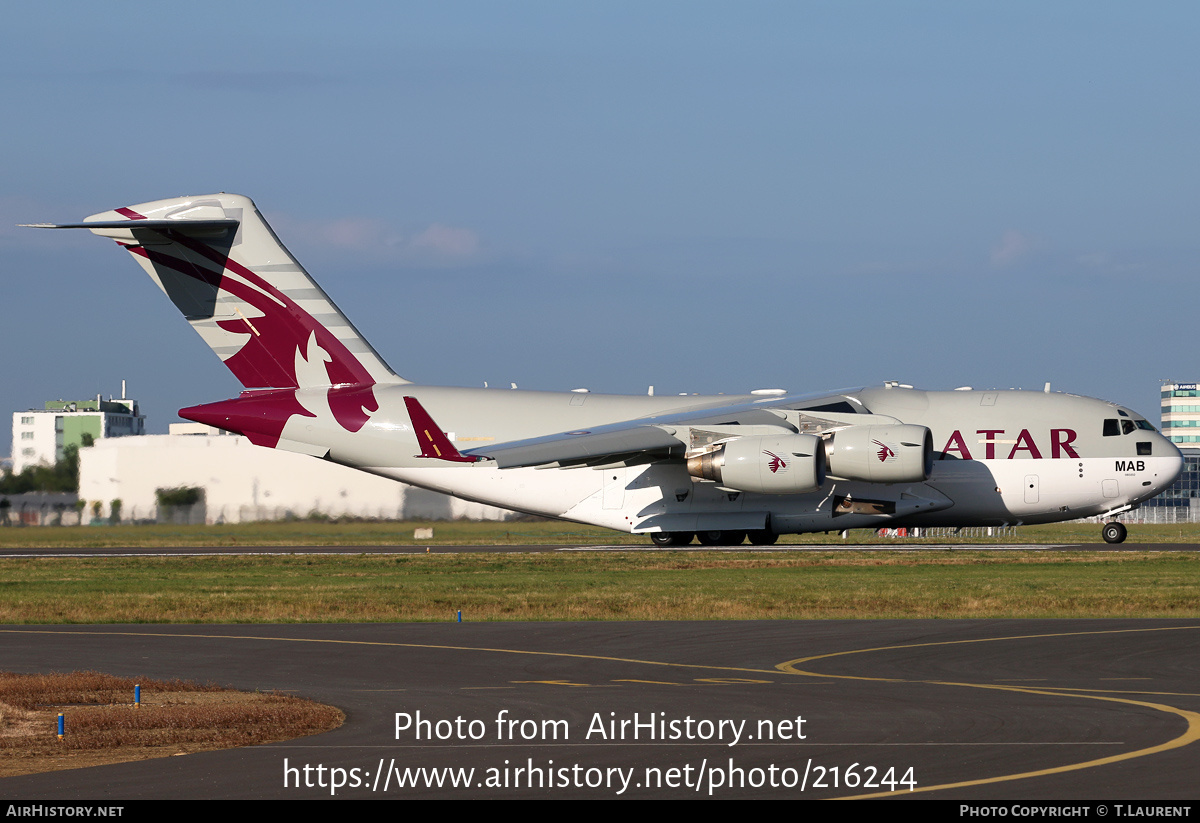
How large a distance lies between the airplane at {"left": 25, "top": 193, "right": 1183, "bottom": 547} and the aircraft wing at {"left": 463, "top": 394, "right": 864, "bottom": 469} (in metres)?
0.10

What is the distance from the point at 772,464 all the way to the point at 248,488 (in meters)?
18.3

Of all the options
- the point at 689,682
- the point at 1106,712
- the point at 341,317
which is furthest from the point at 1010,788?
the point at 341,317

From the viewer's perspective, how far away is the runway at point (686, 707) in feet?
30.7

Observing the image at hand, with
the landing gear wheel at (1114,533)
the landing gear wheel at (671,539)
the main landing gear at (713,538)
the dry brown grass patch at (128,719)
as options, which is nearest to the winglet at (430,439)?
the main landing gear at (713,538)

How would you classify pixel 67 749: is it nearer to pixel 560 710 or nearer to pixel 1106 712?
pixel 560 710

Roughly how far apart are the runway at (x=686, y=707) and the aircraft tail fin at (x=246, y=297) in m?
19.0

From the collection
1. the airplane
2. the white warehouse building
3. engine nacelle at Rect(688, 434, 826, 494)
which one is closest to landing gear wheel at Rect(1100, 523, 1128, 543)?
the airplane

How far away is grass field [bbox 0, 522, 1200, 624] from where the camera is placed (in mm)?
22641

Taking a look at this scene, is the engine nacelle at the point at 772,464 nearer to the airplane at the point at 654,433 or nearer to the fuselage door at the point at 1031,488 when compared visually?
the airplane at the point at 654,433

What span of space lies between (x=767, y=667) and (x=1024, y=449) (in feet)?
76.4

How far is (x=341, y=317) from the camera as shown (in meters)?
39.9

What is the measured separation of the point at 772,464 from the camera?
1367 inches

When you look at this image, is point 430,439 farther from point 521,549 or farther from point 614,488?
point 521,549

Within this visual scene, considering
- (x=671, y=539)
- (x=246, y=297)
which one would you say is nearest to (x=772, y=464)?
(x=671, y=539)
